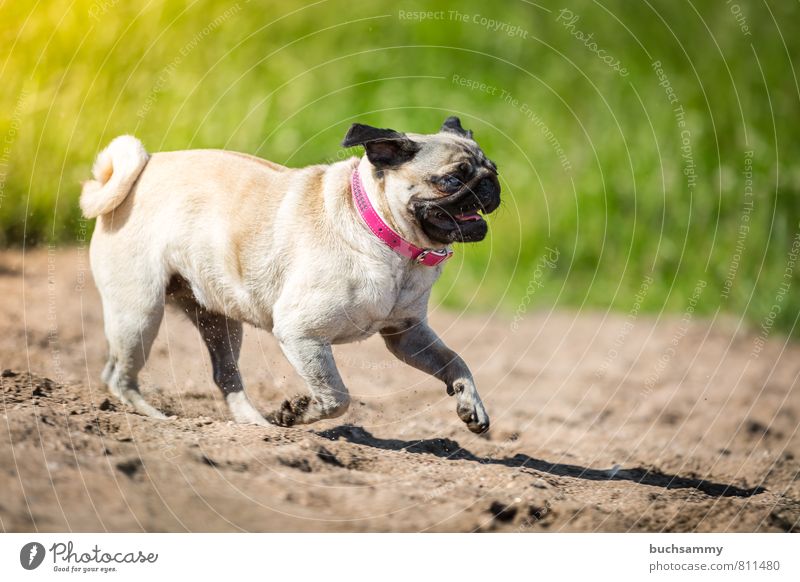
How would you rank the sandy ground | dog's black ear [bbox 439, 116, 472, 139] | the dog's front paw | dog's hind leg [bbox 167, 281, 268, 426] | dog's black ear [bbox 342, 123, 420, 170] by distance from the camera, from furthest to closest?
dog's hind leg [bbox 167, 281, 268, 426] < dog's black ear [bbox 439, 116, 472, 139] < the dog's front paw < dog's black ear [bbox 342, 123, 420, 170] < the sandy ground

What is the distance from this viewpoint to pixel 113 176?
736 centimetres

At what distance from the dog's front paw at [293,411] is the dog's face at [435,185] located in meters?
1.49

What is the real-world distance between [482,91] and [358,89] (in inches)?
65.9

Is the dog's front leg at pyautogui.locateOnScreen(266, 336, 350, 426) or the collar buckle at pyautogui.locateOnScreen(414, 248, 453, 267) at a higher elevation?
the collar buckle at pyautogui.locateOnScreen(414, 248, 453, 267)

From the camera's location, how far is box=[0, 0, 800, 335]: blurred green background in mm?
12539

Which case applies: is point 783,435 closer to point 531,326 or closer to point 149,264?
point 531,326

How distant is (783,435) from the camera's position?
950 centimetres

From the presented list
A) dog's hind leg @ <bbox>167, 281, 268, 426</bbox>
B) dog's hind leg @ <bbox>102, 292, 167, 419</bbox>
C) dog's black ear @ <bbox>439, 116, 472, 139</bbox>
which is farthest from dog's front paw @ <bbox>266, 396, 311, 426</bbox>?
dog's black ear @ <bbox>439, 116, 472, 139</bbox>

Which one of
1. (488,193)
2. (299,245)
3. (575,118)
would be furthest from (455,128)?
(575,118)

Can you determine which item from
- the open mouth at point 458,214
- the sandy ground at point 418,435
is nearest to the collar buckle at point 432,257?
the open mouth at point 458,214

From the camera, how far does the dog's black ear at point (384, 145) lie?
20.9 ft

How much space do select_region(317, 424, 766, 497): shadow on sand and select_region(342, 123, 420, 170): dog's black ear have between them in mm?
2193

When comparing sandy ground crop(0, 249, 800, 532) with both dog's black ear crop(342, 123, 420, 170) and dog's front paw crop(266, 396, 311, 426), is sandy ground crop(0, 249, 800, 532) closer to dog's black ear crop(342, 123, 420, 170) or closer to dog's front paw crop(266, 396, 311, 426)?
dog's front paw crop(266, 396, 311, 426)

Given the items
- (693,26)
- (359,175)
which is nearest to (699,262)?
(693,26)
